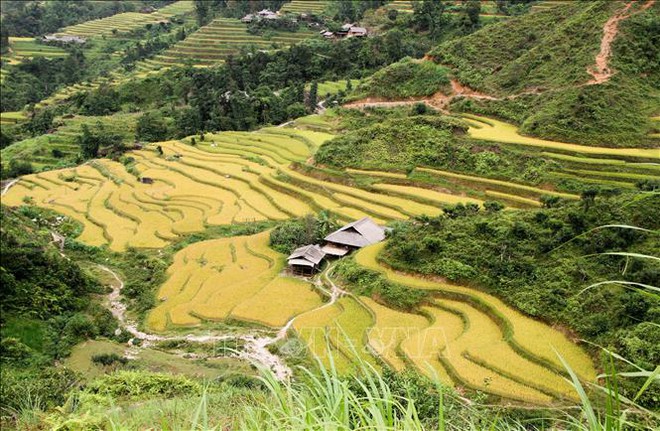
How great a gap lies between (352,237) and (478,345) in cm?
698

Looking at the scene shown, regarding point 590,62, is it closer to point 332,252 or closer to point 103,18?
point 332,252

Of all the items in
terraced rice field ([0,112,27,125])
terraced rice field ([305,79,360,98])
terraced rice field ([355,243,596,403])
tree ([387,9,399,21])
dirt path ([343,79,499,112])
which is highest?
tree ([387,9,399,21])

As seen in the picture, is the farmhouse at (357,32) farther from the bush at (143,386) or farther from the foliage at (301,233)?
the bush at (143,386)

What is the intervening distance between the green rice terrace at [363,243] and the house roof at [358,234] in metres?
0.11

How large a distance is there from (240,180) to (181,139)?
1264 centimetres

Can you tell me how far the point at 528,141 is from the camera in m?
20.2

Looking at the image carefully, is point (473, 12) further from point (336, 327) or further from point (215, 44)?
point (336, 327)

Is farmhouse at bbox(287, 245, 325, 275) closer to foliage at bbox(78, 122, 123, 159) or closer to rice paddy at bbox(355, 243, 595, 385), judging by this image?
rice paddy at bbox(355, 243, 595, 385)

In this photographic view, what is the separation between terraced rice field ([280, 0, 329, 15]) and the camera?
5884cm

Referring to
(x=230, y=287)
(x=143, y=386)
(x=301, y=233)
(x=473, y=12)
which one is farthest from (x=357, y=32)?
(x=143, y=386)

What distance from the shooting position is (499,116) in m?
25.1

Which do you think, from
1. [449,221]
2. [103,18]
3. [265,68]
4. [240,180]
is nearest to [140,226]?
[240,180]

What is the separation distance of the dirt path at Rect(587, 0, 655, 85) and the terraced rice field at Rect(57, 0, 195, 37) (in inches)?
2431

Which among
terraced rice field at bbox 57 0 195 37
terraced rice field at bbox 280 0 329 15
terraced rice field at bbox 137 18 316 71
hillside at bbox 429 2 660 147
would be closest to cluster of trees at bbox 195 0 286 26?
terraced rice field at bbox 280 0 329 15
